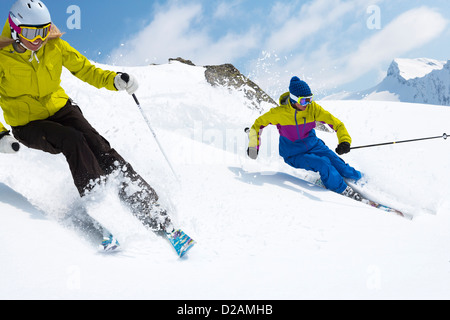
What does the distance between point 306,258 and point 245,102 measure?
6.43m

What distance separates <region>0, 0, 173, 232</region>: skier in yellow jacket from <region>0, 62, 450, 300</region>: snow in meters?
0.21

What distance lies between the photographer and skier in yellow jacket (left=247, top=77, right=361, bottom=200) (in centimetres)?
460

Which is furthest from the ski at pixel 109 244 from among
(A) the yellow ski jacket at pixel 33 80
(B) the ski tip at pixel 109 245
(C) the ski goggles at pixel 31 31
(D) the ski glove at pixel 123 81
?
(C) the ski goggles at pixel 31 31

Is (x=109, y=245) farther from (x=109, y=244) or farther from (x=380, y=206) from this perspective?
(x=380, y=206)

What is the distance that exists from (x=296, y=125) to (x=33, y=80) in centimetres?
335

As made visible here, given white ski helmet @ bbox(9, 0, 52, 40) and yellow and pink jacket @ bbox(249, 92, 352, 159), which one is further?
yellow and pink jacket @ bbox(249, 92, 352, 159)

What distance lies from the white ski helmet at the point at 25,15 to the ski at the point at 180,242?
1.97 metres

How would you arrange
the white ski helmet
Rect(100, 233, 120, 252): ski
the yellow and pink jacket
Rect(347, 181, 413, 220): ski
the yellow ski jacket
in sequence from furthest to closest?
the yellow and pink jacket
Rect(347, 181, 413, 220): ski
the yellow ski jacket
the white ski helmet
Rect(100, 233, 120, 252): ski

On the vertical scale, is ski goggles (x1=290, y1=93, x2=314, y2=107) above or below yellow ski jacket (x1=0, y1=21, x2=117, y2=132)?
above

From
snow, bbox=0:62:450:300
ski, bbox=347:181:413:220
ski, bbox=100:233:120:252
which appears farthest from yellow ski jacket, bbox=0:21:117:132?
ski, bbox=347:181:413:220

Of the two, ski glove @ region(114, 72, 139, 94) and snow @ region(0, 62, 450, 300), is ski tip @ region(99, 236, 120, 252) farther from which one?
ski glove @ region(114, 72, 139, 94)
